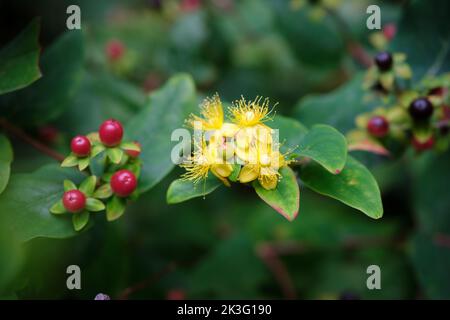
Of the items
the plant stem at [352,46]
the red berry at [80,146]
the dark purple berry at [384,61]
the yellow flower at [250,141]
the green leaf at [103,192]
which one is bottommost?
the green leaf at [103,192]

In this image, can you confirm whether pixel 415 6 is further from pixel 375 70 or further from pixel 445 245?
pixel 445 245

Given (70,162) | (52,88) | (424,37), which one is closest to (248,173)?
(70,162)

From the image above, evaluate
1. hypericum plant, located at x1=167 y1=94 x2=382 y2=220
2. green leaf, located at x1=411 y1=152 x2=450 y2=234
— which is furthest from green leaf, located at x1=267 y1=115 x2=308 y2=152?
green leaf, located at x1=411 y1=152 x2=450 y2=234

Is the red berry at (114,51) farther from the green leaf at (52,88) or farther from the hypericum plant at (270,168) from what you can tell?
the hypericum plant at (270,168)

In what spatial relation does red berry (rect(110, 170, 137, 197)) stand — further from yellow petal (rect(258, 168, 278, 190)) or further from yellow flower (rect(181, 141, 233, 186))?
yellow petal (rect(258, 168, 278, 190))

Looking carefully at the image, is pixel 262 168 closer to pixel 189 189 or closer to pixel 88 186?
pixel 189 189

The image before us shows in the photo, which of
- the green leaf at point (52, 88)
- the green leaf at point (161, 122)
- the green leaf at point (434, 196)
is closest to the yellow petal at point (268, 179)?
the green leaf at point (161, 122)

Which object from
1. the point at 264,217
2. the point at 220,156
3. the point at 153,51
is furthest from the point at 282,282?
the point at 153,51
